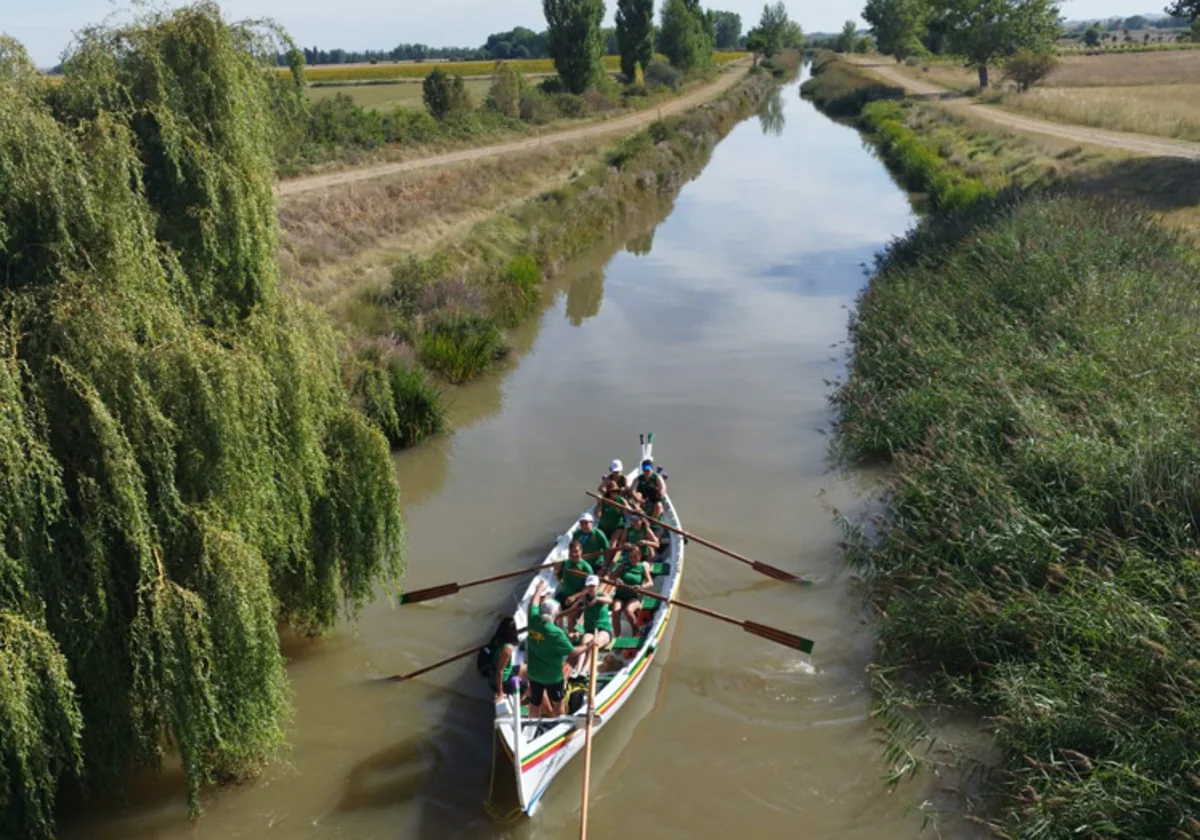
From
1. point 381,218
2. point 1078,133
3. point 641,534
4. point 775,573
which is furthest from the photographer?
point 1078,133

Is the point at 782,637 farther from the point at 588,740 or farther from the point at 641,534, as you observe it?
the point at 641,534

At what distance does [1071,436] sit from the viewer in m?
10.9

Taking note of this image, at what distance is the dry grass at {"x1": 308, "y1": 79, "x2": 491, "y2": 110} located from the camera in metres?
57.5

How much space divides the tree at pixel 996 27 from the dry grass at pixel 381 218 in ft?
124

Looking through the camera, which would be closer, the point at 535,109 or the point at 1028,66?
the point at 535,109

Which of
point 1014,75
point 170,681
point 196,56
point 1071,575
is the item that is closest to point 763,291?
point 1071,575

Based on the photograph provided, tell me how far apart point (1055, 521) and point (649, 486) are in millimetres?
5524

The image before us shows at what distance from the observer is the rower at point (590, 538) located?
12.2 meters

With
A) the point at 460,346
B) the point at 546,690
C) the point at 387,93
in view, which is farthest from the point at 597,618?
the point at 387,93

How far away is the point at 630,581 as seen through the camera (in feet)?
38.5

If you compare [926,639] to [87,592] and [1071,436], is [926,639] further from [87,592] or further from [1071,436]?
[87,592]

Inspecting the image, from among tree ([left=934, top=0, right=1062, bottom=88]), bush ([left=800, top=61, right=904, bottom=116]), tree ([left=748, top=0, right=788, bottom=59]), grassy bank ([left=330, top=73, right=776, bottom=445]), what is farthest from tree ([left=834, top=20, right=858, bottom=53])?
grassy bank ([left=330, top=73, right=776, bottom=445])

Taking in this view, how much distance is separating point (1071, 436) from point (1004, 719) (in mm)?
4141

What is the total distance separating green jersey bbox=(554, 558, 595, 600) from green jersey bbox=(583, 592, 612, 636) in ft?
2.38
